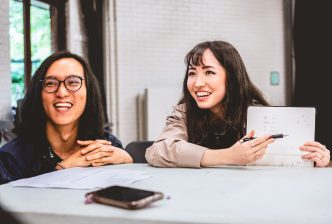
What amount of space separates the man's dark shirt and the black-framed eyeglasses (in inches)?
9.9

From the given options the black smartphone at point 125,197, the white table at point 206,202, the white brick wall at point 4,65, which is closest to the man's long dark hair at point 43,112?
the white table at point 206,202

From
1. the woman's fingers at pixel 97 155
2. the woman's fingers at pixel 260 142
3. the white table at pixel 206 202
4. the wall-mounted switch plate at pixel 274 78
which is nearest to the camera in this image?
the white table at pixel 206 202

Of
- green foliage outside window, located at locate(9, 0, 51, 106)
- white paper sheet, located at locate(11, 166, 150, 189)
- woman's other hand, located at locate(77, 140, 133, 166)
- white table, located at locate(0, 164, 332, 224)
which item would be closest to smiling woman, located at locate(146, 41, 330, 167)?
woman's other hand, located at locate(77, 140, 133, 166)

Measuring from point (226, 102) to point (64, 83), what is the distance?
2.61 ft

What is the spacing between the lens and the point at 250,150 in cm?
143

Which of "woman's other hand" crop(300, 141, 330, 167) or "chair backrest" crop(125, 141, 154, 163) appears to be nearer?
"woman's other hand" crop(300, 141, 330, 167)

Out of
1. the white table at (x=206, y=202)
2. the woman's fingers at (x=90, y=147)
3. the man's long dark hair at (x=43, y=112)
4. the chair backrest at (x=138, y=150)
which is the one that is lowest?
the chair backrest at (x=138, y=150)

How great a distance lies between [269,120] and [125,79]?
3.08 metres

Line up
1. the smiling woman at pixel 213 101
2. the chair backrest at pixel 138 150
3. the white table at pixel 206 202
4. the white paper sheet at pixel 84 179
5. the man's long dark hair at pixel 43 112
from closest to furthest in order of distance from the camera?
the white table at pixel 206 202, the white paper sheet at pixel 84 179, the man's long dark hair at pixel 43 112, the smiling woman at pixel 213 101, the chair backrest at pixel 138 150

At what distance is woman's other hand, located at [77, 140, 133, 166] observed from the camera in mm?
1616

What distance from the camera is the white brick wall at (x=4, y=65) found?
3422 mm

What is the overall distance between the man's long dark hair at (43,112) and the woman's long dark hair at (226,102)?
459mm

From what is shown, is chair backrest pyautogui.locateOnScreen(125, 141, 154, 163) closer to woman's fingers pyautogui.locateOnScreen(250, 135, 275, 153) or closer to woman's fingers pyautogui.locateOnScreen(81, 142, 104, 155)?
woman's fingers pyautogui.locateOnScreen(81, 142, 104, 155)

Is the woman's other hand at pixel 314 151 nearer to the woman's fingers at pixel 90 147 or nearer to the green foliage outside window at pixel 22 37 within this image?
the woman's fingers at pixel 90 147
